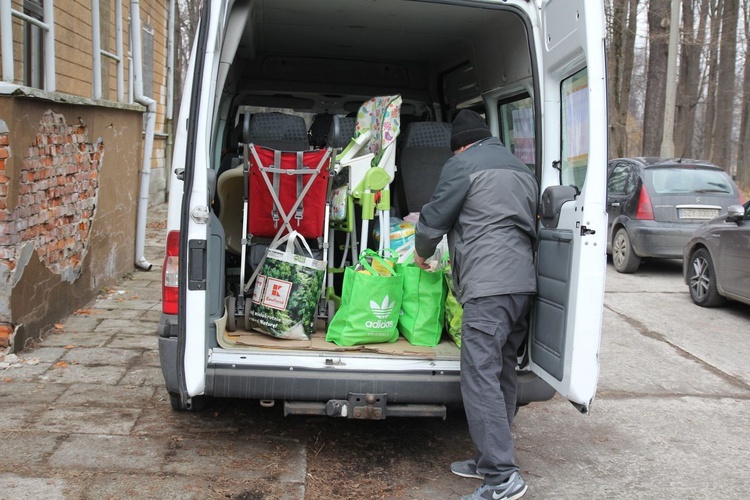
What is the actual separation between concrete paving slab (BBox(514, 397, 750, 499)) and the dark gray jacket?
113 cm

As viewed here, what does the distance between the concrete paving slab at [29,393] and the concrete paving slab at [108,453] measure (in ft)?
2.25

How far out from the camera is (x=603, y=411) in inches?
220

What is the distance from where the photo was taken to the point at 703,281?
9.47 metres

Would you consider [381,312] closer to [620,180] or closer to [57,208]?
[57,208]

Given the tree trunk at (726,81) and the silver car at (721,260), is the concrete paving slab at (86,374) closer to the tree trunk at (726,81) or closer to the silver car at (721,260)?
the silver car at (721,260)

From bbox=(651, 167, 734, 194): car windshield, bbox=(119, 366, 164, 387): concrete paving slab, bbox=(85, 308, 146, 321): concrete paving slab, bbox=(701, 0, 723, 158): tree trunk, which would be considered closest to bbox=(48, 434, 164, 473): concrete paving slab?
bbox=(119, 366, 164, 387): concrete paving slab

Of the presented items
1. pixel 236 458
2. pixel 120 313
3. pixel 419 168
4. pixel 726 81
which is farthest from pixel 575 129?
pixel 726 81

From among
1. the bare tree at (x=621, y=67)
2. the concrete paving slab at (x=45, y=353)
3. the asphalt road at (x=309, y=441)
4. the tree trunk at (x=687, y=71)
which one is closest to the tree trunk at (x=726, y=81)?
the tree trunk at (x=687, y=71)

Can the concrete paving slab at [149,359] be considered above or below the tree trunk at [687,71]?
below

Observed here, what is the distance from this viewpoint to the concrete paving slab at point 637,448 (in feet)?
14.3

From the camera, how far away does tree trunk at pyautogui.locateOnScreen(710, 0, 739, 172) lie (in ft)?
85.5

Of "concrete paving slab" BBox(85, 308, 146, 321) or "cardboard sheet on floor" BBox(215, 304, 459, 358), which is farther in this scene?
"concrete paving slab" BBox(85, 308, 146, 321)

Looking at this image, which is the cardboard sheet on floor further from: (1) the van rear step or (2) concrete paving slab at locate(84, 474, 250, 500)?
(2) concrete paving slab at locate(84, 474, 250, 500)

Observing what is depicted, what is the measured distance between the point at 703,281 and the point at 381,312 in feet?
20.2
